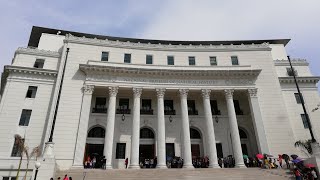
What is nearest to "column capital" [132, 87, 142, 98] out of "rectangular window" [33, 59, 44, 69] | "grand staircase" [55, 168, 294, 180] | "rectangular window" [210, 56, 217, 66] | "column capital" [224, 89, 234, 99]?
"grand staircase" [55, 168, 294, 180]

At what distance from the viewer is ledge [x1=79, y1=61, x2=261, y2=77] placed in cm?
3197

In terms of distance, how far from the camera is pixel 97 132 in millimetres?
33125

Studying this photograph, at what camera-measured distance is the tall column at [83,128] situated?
2727 centimetres

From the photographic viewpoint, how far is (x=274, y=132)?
31312 millimetres

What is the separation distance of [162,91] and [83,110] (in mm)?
10909

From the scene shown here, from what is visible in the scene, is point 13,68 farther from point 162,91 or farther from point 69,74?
point 162,91

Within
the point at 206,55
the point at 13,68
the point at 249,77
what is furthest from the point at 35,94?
the point at 249,77

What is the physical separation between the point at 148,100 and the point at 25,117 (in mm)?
16797

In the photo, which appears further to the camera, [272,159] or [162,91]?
[162,91]

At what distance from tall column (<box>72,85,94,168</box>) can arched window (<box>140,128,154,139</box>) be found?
8.40 m

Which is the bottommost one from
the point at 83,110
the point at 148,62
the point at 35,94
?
the point at 83,110

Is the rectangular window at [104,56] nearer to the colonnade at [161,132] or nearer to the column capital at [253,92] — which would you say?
the colonnade at [161,132]

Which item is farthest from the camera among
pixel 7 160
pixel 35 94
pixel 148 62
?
pixel 148 62

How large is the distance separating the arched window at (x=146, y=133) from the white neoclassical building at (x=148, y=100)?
0.15 m
